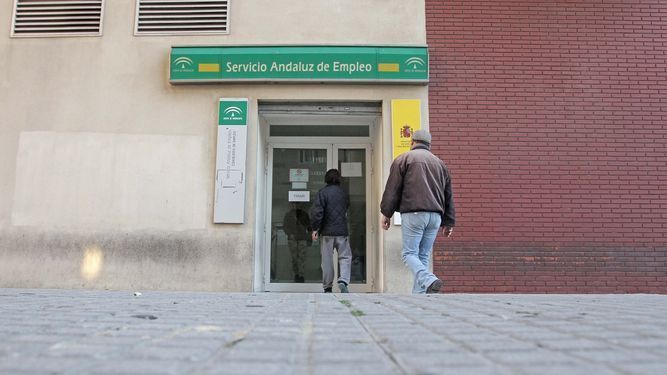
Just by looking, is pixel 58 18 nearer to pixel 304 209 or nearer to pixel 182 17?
pixel 182 17

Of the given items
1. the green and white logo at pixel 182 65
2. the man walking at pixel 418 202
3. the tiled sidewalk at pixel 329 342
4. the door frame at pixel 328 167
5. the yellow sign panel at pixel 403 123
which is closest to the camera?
the tiled sidewalk at pixel 329 342

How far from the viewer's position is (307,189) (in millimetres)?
8133

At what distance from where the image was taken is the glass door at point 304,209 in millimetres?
7895

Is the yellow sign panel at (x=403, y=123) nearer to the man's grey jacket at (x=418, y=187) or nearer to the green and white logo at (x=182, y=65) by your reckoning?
the man's grey jacket at (x=418, y=187)

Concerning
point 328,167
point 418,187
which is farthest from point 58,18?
point 418,187

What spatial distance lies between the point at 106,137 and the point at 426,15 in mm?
4925

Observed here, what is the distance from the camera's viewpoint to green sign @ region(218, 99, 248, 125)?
743 centimetres

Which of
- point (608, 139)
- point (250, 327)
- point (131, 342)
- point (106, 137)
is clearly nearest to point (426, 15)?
point (608, 139)

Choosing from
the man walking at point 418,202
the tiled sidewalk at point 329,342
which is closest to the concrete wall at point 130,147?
the man walking at point 418,202

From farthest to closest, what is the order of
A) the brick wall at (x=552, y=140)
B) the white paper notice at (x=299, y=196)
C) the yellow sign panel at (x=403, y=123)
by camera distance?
the white paper notice at (x=299, y=196) → the yellow sign panel at (x=403, y=123) → the brick wall at (x=552, y=140)

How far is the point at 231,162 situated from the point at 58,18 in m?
3.49

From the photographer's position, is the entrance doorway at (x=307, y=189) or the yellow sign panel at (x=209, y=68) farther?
the entrance doorway at (x=307, y=189)

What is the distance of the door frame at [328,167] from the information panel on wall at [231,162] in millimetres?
779

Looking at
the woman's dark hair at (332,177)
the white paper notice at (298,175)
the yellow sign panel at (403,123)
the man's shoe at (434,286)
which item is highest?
the yellow sign panel at (403,123)
